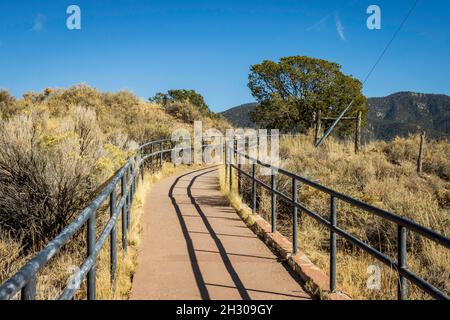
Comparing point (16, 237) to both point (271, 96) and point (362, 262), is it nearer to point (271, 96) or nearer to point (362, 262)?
point (362, 262)

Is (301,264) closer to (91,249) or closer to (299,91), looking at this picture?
(91,249)

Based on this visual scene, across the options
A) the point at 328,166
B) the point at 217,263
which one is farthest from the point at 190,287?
the point at 328,166

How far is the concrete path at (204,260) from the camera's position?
16.9ft

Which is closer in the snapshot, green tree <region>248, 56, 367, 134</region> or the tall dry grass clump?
the tall dry grass clump

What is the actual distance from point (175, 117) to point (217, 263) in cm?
2984

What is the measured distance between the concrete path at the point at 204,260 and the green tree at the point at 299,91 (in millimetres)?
32076

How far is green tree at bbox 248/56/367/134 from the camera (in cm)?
4169

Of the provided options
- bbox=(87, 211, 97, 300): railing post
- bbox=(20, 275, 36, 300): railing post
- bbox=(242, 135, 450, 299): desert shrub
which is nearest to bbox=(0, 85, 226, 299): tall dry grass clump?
bbox=(87, 211, 97, 300): railing post

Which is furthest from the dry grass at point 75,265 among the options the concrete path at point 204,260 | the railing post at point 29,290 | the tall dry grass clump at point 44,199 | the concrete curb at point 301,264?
the railing post at point 29,290

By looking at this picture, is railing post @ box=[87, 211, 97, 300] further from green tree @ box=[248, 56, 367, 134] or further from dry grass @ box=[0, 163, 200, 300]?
green tree @ box=[248, 56, 367, 134]

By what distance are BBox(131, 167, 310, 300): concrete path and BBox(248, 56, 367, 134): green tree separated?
32076 millimetres

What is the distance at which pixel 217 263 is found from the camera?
20.2 ft

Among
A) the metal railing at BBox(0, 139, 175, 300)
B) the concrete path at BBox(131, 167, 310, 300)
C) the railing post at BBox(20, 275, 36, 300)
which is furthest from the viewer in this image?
the concrete path at BBox(131, 167, 310, 300)
